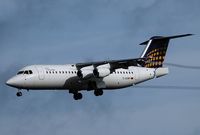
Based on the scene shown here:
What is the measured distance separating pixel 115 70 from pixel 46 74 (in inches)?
344

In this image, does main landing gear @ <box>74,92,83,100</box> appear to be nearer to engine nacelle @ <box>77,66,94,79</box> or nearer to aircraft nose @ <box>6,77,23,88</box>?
engine nacelle @ <box>77,66,94,79</box>

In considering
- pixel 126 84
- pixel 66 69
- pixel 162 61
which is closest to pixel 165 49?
pixel 162 61

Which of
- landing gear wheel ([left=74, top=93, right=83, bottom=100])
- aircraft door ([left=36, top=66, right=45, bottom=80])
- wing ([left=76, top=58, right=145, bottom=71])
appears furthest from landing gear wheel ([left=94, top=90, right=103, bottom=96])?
aircraft door ([left=36, top=66, right=45, bottom=80])

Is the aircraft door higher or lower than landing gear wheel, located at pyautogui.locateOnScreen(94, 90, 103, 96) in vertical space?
higher

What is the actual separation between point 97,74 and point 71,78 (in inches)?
100

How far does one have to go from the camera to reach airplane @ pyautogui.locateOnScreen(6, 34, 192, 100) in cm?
6912

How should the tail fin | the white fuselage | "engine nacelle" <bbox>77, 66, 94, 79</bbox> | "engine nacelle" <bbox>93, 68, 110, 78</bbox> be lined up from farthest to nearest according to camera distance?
the tail fin, "engine nacelle" <bbox>93, 68, 110, 78</bbox>, "engine nacelle" <bbox>77, 66, 94, 79</bbox>, the white fuselage

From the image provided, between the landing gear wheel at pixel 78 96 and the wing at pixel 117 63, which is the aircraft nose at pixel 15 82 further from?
the landing gear wheel at pixel 78 96

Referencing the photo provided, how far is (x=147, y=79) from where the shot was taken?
3024 inches

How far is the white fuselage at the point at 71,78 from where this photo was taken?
68938mm

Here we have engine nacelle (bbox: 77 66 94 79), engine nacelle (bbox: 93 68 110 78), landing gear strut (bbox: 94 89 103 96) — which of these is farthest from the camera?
landing gear strut (bbox: 94 89 103 96)

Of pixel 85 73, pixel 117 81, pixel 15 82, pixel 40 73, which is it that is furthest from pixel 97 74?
pixel 15 82

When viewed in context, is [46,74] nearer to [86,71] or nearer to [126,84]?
[86,71]

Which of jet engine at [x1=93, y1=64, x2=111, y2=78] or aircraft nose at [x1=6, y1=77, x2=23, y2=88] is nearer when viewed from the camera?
aircraft nose at [x1=6, y1=77, x2=23, y2=88]
